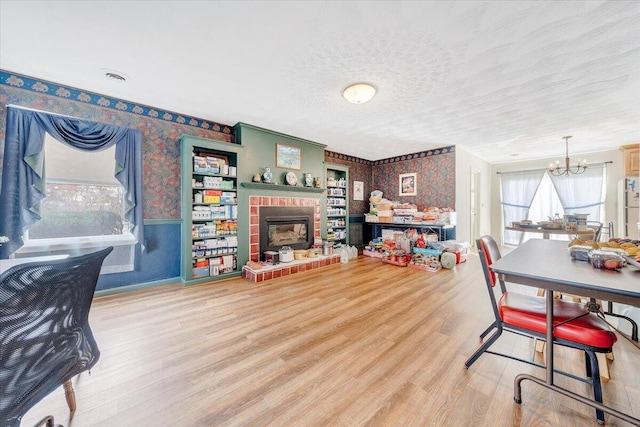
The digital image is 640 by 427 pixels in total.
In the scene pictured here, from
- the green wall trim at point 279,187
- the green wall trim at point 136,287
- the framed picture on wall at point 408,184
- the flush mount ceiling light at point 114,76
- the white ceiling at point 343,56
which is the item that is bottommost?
the green wall trim at point 136,287

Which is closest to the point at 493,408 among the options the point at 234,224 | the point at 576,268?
the point at 576,268

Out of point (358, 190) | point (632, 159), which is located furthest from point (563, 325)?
point (632, 159)

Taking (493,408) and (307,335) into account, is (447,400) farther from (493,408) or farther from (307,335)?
(307,335)

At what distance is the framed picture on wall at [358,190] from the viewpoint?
6.27 metres

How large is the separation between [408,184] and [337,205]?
201 cm

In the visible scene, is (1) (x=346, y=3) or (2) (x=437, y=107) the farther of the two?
(2) (x=437, y=107)

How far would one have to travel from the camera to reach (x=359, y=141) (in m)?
4.82

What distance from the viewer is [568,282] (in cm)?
110

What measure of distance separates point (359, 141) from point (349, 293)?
3234 mm

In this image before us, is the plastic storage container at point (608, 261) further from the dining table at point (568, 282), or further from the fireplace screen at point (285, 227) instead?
the fireplace screen at point (285, 227)

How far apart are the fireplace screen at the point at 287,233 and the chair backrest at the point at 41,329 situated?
3.14 metres

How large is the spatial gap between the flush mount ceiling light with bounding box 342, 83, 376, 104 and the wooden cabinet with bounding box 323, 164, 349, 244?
265 centimetres

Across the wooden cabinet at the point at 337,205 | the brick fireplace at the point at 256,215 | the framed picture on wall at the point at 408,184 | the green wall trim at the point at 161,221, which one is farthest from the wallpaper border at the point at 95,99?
the framed picture on wall at the point at 408,184

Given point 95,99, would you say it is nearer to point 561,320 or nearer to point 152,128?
point 152,128
